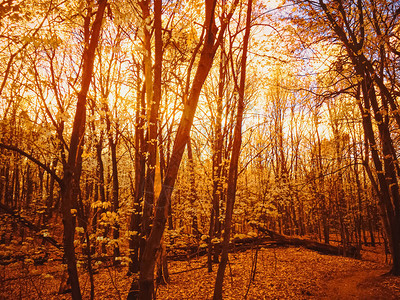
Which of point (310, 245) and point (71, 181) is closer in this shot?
point (71, 181)

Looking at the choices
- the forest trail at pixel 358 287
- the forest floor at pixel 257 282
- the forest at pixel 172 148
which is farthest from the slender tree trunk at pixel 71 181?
the forest trail at pixel 358 287

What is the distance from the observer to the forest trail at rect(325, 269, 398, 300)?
6.96 meters

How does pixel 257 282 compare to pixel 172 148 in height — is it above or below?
below

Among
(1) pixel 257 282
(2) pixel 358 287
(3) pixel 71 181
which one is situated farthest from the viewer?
(1) pixel 257 282

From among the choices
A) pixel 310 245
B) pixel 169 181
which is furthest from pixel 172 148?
pixel 310 245

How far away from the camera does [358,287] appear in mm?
7699

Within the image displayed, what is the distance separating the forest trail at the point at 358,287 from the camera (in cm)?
696

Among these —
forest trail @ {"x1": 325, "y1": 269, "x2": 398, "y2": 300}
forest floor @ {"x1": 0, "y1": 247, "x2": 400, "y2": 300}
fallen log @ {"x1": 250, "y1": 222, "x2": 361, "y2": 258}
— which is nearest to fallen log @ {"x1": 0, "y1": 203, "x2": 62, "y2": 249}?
forest floor @ {"x1": 0, "y1": 247, "x2": 400, "y2": 300}

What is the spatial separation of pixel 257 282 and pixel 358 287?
321cm

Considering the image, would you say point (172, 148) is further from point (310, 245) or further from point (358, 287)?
point (310, 245)

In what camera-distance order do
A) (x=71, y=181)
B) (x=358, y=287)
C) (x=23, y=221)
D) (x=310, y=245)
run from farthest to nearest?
(x=310, y=245) < (x=358, y=287) < (x=71, y=181) < (x=23, y=221)

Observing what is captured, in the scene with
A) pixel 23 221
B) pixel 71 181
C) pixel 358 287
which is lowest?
pixel 358 287

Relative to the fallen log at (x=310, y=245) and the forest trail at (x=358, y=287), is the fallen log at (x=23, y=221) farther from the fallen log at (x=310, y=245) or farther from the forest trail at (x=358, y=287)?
the fallen log at (x=310, y=245)

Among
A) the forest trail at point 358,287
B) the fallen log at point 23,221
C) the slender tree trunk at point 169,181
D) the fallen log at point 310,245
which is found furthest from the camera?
the fallen log at point 310,245
